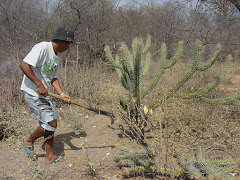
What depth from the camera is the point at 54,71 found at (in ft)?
8.80

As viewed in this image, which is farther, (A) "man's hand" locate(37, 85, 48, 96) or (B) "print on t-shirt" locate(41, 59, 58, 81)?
(B) "print on t-shirt" locate(41, 59, 58, 81)

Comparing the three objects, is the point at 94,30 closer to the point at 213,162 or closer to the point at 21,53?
the point at 21,53

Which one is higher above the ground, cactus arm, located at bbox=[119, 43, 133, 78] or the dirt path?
cactus arm, located at bbox=[119, 43, 133, 78]

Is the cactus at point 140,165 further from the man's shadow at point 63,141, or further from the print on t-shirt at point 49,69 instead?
the print on t-shirt at point 49,69

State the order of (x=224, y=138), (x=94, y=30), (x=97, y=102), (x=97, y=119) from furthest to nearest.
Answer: (x=94, y=30) → (x=97, y=102) → (x=97, y=119) → (x=224, y=138)

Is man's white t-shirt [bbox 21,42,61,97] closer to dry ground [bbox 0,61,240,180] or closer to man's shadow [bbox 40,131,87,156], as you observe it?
dry ground [bbox 0,61,240,180]

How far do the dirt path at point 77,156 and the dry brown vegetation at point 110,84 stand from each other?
0.02 metres

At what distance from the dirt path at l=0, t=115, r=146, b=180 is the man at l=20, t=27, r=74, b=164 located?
7.8 inches

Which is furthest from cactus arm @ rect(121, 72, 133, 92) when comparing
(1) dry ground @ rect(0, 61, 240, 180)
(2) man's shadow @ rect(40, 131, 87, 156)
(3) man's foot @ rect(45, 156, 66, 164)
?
(3) man's foot @ rect(45, 156, 66, 164)

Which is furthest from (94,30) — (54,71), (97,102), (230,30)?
(230,30)

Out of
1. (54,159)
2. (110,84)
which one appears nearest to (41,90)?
(54,159)

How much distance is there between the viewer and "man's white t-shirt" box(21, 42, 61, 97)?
2.34m

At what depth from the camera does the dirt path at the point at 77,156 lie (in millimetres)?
2268

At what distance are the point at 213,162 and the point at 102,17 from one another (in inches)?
248
